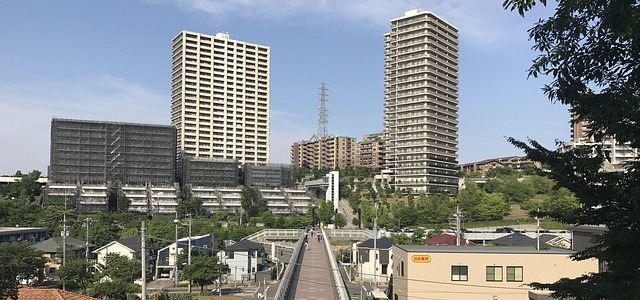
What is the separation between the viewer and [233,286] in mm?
42406

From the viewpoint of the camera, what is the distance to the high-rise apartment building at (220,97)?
11512 centimetres

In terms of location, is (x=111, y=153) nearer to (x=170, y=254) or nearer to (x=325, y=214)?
(x=325, y=214)

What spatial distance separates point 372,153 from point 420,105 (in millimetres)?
34854

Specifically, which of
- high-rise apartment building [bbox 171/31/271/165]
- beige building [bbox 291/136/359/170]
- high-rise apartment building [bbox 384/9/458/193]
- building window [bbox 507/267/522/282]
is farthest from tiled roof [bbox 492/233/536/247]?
beige building [bbox 291/136/359/170]

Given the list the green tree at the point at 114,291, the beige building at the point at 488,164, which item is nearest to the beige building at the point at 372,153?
the beige building at the point at 488,164

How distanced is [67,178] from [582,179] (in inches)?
3505

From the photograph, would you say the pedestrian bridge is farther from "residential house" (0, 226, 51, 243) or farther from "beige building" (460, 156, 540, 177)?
"beige building" (460, 156, 540, 177)

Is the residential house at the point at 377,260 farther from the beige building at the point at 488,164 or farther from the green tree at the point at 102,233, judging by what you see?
the beige building at the point at 488,164

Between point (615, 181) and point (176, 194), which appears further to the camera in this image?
point (176, 194)

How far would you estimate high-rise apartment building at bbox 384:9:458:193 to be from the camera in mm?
103750

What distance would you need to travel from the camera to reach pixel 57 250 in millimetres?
46375

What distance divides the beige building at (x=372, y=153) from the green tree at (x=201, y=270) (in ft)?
315

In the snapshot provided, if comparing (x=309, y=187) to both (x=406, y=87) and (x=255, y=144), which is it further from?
(x=406, y=87)

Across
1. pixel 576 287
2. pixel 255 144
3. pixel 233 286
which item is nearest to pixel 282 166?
pixel 255 144
